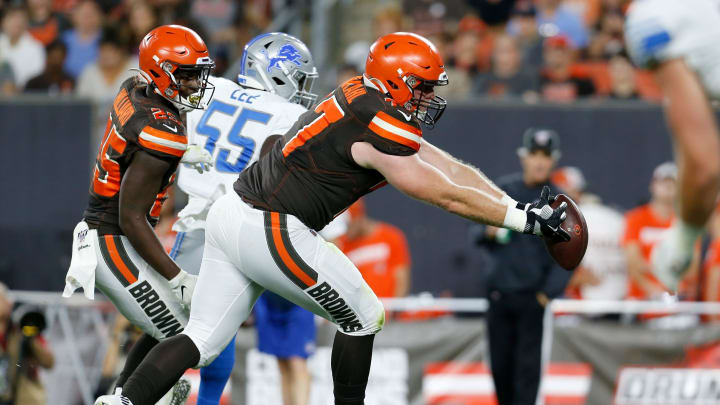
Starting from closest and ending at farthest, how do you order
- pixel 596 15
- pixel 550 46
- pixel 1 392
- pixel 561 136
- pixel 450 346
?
1. pixel 1 392
2. pixel 450 346
3. pixel 561 136
4. pixel 550 46
5. pixel 596 15

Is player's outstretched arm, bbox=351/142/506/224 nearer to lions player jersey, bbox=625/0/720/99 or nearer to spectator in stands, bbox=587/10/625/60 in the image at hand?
lions player jersey, bbox=625/0/720/99

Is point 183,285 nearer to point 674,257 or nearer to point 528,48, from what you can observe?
point 674,257

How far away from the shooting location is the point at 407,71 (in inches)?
191

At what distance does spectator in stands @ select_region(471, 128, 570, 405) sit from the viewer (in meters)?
7.43

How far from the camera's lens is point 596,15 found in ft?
36.6

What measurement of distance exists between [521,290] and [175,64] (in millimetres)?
3174

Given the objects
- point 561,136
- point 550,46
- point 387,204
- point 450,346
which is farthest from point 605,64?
point 450,346

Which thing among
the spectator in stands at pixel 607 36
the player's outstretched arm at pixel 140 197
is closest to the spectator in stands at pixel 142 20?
the spectator in stands at pixel 607 36

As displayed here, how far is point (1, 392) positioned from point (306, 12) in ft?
17.1

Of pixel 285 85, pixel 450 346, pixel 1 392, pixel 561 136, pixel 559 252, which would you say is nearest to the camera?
pixel 559 252

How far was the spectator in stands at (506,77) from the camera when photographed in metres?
9.91

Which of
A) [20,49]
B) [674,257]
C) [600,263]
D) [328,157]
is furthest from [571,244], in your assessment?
[20,49]

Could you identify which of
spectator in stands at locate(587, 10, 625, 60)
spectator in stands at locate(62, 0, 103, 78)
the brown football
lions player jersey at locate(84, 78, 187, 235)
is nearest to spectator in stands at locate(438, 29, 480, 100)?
spectator in stands at locate(587, 10, 625, 60)

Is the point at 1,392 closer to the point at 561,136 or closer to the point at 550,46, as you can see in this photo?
the point at 561,136
